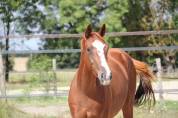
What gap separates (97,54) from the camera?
14.6 feet

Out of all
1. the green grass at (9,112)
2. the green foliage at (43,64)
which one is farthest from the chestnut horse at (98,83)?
the green foliage at (43,64)

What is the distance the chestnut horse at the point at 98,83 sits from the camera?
445 cm

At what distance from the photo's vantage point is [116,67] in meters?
5.85

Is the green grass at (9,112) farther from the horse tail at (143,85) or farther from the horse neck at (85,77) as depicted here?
the horse neck at (85,77)

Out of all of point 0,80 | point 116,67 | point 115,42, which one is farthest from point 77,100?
point 115,42

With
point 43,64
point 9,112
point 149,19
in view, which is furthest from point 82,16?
point 9,112

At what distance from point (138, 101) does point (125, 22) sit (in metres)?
21.7

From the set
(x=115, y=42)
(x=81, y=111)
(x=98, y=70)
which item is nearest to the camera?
(x=98, y=70)

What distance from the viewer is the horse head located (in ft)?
14.2

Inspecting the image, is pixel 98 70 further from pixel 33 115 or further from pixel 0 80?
pixel 0 80

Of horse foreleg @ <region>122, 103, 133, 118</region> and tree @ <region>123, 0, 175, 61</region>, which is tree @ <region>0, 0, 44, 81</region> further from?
horse foreleg @ <region>122, 103, 133, 118</region>

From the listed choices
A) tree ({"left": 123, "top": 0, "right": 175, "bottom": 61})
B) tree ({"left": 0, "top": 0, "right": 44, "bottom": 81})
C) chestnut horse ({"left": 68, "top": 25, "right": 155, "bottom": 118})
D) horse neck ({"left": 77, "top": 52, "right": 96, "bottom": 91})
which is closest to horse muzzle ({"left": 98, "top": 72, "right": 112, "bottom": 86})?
chestnut horse ({"left": 68, "top": 25, "right": 155, "bottom": 118})

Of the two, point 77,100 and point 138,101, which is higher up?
point 77,100

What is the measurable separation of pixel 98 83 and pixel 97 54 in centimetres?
50
